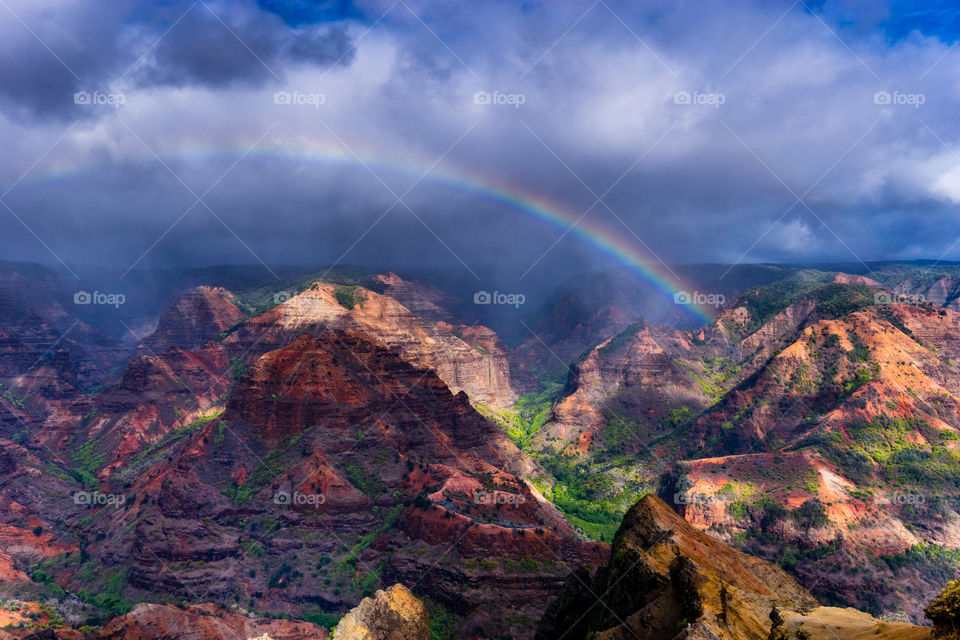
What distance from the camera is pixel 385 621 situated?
52.0 meters

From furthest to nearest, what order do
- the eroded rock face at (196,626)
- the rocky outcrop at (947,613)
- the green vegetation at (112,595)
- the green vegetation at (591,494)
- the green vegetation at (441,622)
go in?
1. the green vegetation at (591,494)
2. the green vegetation at (112,595)
3. the green vegetation at (441,622)
4. the eroded rock face at (196,626)
5. the rocky outcrop at (947,613)

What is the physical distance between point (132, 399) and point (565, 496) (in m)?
119

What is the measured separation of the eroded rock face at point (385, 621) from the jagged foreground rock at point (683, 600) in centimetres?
1213

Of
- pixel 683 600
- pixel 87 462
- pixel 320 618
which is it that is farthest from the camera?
pixel 87 462

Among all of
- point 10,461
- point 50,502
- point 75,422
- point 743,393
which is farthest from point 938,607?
point 75,422

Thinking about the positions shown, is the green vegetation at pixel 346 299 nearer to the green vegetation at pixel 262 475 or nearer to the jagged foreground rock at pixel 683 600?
the green vegetation at pixel 262 475

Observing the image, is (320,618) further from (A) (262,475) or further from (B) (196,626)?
(A) (262,475)

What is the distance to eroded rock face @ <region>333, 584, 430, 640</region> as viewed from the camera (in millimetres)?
50781

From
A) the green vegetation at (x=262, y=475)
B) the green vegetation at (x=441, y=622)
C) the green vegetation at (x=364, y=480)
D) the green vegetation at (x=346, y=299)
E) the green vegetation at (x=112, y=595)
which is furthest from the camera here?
the green vegetation at (x=346, y=299)

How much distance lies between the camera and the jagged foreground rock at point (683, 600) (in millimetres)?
28156

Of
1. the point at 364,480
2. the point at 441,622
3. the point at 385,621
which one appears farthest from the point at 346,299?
the point at 385,621

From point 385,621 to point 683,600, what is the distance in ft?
101

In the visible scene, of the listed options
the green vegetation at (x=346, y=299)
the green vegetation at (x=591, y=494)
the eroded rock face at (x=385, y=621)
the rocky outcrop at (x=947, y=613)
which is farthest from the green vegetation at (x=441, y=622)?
the green vegetation at (x=346, y=299)

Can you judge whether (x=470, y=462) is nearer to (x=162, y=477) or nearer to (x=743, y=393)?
(x=162, y=477)
